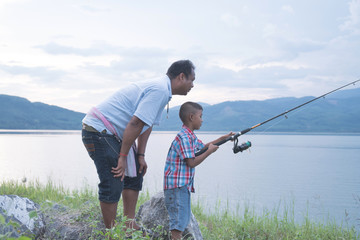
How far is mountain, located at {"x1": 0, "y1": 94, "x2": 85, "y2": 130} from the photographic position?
142375mm

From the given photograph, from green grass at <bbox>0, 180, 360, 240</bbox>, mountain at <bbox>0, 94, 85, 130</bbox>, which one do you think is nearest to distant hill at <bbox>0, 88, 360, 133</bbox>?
mountain at <bbox>0, 94, 85, 130</bbox>

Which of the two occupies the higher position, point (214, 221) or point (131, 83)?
point (131, 83)

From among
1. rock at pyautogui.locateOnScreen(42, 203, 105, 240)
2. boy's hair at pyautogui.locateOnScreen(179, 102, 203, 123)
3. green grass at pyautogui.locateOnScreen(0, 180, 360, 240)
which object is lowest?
green grass at pyautogui.locateOnScreen(0, 180, 360, 240)

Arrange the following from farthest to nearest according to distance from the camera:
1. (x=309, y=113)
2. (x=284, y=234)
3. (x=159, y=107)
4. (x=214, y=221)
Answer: (x=309, y=113), (x=214, y=221), (x=284, y=234), (x=159, y=107)

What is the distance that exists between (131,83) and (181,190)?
1086mm

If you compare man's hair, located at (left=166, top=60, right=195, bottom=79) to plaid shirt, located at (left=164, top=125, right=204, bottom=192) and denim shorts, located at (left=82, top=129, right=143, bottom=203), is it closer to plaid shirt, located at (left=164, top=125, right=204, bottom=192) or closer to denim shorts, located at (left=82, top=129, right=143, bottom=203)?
plaid shirt, located at (left=164, top=125, right=204, bottom=192)

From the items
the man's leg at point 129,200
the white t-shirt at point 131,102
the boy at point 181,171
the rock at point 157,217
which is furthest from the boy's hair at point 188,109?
the rock at point 157,217

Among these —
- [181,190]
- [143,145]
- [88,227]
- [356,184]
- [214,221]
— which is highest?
[143,145]

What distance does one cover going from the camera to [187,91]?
135 inches

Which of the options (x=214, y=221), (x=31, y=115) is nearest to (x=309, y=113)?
(x=31, y=115)

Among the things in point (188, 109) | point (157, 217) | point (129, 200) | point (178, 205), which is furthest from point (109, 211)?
point (188, 109)

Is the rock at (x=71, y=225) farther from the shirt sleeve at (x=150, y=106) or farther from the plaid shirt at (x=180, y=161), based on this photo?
the shirt sleeve at (x=150, y=106)

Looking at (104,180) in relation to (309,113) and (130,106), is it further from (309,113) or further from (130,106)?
(309,113)

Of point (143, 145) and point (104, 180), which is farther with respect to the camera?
point (143, 145)
